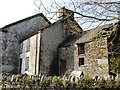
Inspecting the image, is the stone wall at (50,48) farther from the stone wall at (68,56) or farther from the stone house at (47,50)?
the stone wall at (68,56)

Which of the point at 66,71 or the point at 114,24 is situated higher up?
the point at 114,24

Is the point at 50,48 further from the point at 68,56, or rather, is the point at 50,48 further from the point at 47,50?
the point at 68,56

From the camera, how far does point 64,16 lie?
24.3 feet

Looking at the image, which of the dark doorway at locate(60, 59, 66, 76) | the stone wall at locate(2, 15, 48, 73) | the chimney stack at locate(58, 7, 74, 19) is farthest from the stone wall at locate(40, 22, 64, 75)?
the chimney stack at locate(58, 7, 74, 19)

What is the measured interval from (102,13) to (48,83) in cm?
1175

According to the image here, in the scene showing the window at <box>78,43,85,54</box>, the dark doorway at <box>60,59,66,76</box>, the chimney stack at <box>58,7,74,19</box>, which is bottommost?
the dark doorway at <box>60,59,66,76</box>

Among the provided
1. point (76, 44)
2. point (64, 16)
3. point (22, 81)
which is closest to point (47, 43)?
point (76, 44)

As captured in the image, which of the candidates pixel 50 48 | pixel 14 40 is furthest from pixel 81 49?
pixel 14 40

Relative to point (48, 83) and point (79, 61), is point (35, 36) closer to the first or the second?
point (79, 61)

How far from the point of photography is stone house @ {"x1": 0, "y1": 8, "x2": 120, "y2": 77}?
2502cm

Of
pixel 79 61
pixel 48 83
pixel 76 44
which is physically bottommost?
pixel 48 83

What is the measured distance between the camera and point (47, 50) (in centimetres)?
2917

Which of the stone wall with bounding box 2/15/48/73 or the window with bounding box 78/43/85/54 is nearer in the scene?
the window with bounding box 78/43/85/54

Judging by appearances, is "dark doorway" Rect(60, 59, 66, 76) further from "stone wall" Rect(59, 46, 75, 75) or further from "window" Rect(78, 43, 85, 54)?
"window" Rect(78, 43, 85, 54)
